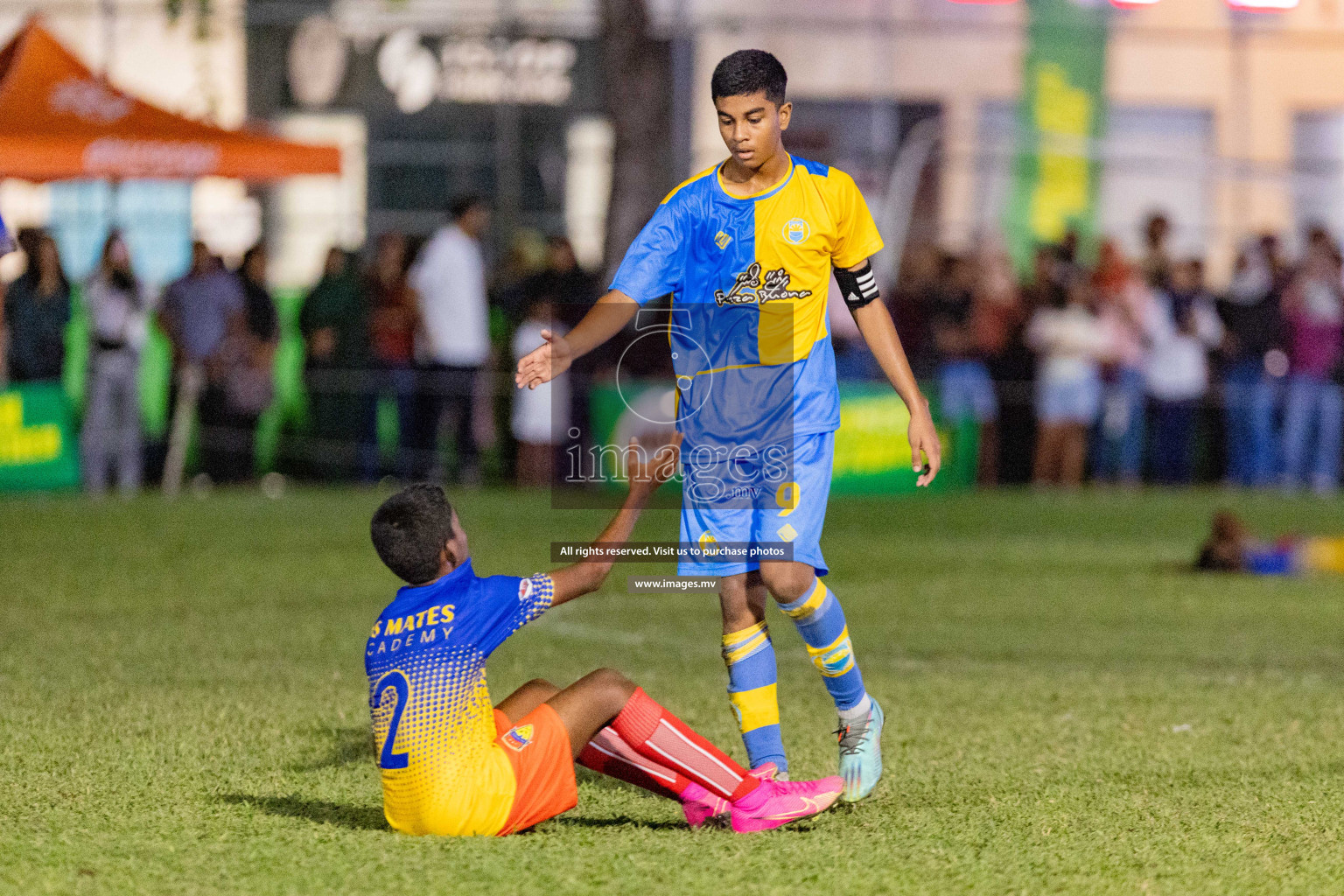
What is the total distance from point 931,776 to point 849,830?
2.89ft

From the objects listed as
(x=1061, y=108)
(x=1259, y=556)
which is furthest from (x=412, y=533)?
(x=1061, y=108)

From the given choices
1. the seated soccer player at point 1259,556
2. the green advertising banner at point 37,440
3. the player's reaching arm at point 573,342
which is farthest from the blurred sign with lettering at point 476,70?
the player's reaching arm at point 573,342

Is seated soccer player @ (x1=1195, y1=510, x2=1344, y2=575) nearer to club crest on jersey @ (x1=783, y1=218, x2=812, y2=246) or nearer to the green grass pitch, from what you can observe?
the green grass pitch

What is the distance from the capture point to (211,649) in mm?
8531

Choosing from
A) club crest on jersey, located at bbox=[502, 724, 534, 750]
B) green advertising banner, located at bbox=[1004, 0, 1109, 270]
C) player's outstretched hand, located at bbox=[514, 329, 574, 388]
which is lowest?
club crest on jersey, located at bbox=[502, 724, 534, 750]

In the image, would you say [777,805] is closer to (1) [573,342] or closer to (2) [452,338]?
(1) [573,342]

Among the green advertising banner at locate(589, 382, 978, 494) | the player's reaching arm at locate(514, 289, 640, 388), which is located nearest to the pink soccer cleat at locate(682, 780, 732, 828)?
the player's reaching arm at locate(514, 289, 640, 388)

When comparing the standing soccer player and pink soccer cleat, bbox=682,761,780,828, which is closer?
pink soccer cleat, bbox=682,761,780,828

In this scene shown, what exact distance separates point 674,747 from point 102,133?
33.2 ft

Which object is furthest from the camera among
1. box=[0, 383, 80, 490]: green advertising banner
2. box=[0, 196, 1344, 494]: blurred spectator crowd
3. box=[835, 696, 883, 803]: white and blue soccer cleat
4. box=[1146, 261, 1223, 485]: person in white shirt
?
box=[1146, 261, 1223, 485]: person in white shirt

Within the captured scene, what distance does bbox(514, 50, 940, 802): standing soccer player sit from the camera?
5336 millimetres

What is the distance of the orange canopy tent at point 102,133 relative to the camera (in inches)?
528

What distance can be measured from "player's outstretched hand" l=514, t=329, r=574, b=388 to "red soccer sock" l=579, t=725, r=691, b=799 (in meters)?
0.98

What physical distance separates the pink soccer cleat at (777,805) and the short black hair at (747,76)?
191 cm
